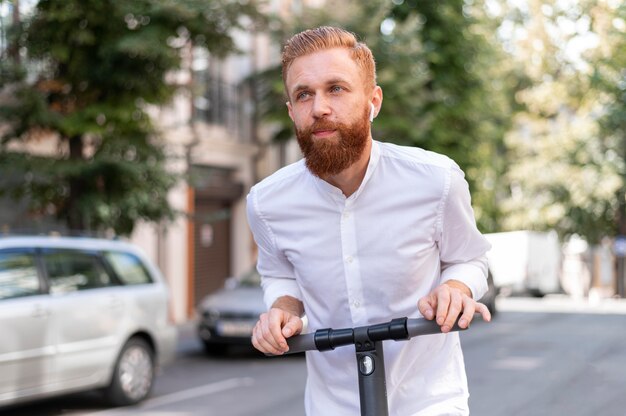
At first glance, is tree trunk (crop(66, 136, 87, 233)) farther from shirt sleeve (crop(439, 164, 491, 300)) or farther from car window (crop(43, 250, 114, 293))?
shirt sleeve (crop(439, 164, 491, 300))

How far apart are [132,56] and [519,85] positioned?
1371 inches

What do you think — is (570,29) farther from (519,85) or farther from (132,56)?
(519,85)

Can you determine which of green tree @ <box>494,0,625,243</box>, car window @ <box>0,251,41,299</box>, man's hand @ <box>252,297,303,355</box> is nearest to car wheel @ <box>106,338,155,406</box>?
car window @ <box>0,251,41,299</box>

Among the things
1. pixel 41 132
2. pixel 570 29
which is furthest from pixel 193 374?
pixel 570 29

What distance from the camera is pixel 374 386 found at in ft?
7.55

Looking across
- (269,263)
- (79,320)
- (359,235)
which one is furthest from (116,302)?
(359,235)

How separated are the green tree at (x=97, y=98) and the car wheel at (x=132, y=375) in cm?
270

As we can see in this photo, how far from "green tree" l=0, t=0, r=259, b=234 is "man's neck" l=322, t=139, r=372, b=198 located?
31.0ft

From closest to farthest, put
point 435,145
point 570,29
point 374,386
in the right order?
1. point 374,386
2. point 570,29
3. point 435,145

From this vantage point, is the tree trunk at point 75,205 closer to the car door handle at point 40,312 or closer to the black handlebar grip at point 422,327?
the car door handle at point 40,312

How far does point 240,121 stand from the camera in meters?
24.1

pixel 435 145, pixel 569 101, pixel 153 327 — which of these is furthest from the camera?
pixel 569 101

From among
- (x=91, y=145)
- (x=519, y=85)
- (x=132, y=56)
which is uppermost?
(x=519, y=85)

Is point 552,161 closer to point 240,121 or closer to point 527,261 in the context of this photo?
point 527,261
